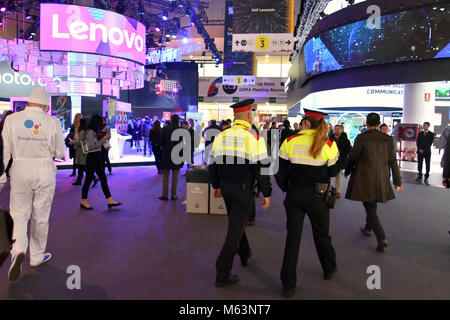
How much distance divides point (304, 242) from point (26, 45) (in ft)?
44.6

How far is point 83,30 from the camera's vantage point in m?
9.42

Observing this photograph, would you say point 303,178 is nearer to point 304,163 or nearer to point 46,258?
point 304,163

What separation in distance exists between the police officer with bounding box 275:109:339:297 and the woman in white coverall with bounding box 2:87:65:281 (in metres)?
2.16

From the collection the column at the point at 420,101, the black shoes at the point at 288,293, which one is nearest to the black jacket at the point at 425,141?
the column at the point at 420,101

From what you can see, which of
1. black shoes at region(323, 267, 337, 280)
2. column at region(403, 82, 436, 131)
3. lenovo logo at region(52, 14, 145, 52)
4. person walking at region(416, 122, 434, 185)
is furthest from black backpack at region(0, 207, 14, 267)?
column at region(403, 82, 436, 131)

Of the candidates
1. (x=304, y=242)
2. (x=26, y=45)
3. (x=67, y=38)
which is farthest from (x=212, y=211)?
(x=26, y=45)

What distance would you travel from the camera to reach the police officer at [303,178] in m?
2.76

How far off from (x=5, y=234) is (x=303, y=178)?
2.10 m

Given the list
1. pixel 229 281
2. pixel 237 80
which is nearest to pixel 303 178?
pixel 229 281

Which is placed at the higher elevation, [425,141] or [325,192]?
[425,141]

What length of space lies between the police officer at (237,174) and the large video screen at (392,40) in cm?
839

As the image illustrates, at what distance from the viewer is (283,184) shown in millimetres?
2920

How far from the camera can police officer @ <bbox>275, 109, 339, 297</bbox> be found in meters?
2.76

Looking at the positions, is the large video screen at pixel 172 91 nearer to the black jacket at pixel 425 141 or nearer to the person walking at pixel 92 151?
the black jacket at pixel 425 141
